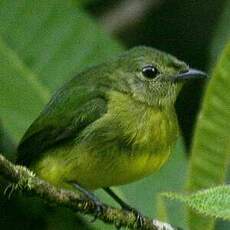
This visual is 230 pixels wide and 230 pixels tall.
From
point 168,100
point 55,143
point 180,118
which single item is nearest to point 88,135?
point 55,143

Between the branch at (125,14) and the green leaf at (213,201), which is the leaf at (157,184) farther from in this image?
the green leaf at (213,201)

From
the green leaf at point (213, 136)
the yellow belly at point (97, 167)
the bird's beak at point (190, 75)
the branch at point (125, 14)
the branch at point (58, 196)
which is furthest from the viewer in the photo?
the branch at point (125, 14)

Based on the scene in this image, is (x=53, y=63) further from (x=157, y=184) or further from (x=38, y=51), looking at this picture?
(x=157, y=184)

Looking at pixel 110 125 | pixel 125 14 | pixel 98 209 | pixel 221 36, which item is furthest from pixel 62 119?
pixel 125 14

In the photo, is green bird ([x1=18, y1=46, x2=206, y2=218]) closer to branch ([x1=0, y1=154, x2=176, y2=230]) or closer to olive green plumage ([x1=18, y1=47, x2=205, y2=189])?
olive green plumage ([x1=18, y1=47, x2=205, y2=189])

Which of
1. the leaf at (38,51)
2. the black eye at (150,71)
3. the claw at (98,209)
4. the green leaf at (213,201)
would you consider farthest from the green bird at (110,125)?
the green leaf at (213,201)
